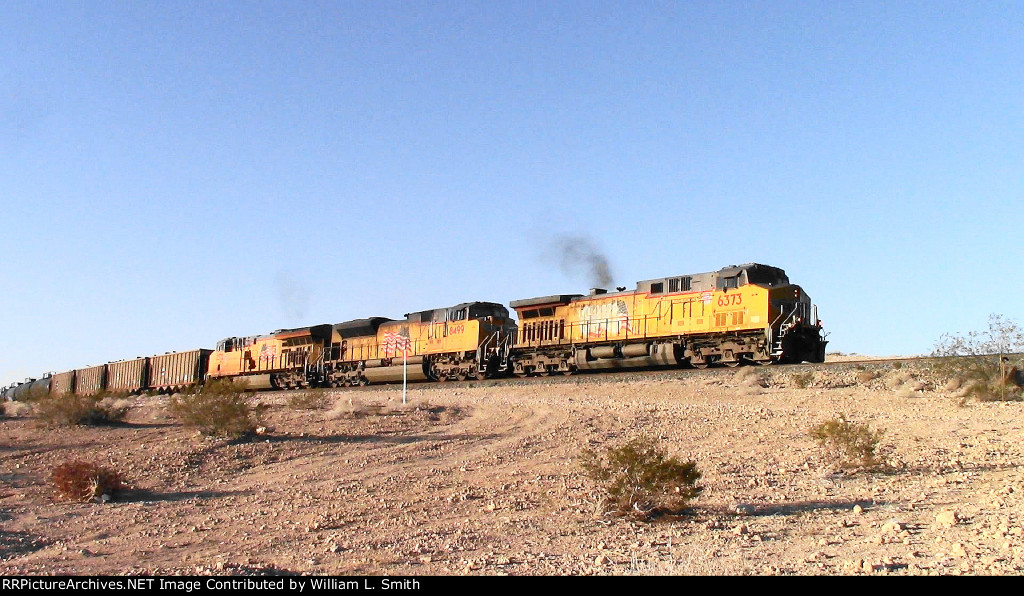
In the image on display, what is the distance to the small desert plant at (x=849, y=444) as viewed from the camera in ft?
36.1

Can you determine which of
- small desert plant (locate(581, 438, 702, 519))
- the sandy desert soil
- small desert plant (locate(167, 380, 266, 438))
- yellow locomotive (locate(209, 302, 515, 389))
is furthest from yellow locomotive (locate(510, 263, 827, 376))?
small desert plant (locate(581, 438, 702, 519))

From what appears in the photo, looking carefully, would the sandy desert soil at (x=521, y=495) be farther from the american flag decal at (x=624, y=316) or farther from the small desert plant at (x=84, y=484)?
the american flag decal at (x=624, y=316)

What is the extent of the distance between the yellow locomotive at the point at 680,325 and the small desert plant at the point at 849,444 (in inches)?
427

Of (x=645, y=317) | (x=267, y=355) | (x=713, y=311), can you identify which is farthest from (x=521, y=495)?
(x=267, y=355)

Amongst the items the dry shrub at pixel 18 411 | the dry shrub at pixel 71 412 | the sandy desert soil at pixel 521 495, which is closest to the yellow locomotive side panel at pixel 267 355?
the dry shrub at pixel 18 411

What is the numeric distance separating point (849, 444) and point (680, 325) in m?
13.8

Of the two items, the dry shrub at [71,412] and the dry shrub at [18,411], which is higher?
the dry shrub at [71,412]

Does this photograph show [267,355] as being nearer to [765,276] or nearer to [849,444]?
[765,276]

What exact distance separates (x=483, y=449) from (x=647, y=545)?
20.8 ft

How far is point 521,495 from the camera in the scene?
33.4 ft

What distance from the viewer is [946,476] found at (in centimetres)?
1038

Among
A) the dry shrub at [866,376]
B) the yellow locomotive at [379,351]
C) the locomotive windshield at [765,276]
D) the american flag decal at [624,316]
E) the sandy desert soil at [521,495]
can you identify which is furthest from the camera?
the yellow locomotive at [379,351]
